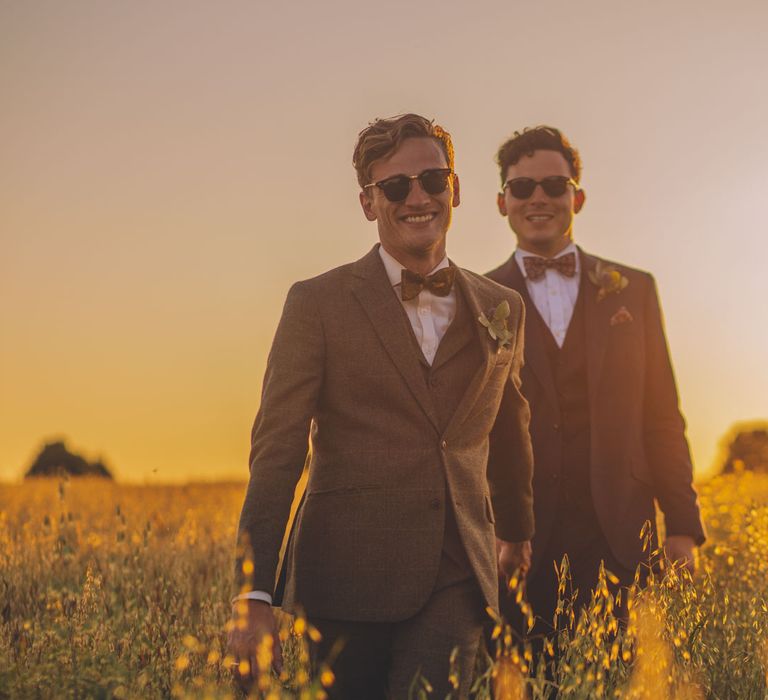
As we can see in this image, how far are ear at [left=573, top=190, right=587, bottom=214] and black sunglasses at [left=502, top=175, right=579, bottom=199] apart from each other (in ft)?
0.52

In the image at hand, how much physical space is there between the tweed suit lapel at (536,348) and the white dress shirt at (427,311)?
56.0 inches

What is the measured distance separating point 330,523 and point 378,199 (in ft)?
4.02

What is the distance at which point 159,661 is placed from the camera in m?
4.27

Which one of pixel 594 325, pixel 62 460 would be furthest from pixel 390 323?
pixel 62 460

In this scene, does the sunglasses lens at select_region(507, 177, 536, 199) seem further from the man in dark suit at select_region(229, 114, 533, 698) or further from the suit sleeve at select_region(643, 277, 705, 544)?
the man in dark suit at select_region(229, 114, 533, 698)

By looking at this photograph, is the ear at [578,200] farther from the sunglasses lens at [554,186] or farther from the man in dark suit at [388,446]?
the man in dark suit at [388,446]

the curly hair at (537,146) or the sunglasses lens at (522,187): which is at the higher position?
the curly hair at (537,146)

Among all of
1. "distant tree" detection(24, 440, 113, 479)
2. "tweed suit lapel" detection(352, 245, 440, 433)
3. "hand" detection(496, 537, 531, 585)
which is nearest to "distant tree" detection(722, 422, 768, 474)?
"distant tree" detection(24, 440, 113, 479)

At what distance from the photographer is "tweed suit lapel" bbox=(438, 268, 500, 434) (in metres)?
3.84

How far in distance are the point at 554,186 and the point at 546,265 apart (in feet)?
A: 1.41

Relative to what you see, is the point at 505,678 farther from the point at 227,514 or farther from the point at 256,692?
the point at 227,514

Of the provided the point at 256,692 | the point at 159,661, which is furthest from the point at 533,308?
the point at 256,692

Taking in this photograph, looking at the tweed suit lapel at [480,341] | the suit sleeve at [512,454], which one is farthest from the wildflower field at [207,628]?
the tweed suit lapel at [480,341]

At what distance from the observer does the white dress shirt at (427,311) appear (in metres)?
4.00
